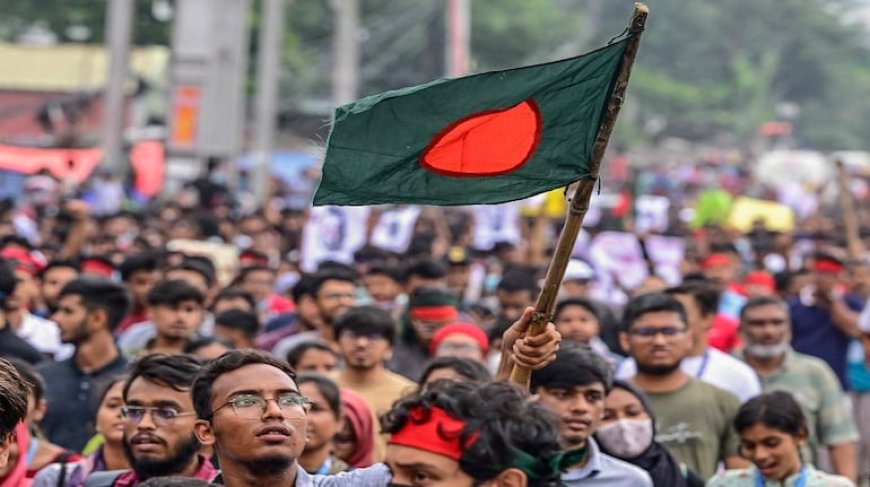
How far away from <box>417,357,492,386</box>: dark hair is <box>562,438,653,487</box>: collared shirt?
3.21 feet

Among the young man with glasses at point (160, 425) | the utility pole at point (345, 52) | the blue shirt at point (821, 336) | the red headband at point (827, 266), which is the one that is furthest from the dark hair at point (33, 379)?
the utility pole at point (345, 52)

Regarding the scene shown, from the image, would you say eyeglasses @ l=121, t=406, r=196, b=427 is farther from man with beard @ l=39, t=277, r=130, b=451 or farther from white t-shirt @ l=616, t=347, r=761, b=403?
white t-shirt @ l=616, t=347, r=761, b=403

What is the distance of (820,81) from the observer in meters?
73.5

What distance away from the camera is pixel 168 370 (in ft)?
19.4

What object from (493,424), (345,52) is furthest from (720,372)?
(345,52)

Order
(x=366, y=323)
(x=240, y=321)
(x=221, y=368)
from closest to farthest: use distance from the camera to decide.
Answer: (x=221, y=368) → (x=366, y=323) → (x=240, y=321)

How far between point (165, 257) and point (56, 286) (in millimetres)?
1447

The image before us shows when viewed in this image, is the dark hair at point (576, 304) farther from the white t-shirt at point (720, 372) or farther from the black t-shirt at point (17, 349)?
the black t-shirt at point (17, 349)

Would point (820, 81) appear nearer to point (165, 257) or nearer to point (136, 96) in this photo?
point (136, 96)

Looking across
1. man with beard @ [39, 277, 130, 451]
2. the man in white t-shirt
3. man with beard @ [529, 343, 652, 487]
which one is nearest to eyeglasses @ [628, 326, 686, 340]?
the man in white t-shirt

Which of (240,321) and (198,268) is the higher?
(198,268)

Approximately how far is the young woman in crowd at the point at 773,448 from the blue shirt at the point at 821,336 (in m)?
4.52

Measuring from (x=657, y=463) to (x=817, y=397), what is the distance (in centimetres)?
246

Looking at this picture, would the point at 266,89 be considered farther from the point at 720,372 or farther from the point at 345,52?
the point at 720,372
